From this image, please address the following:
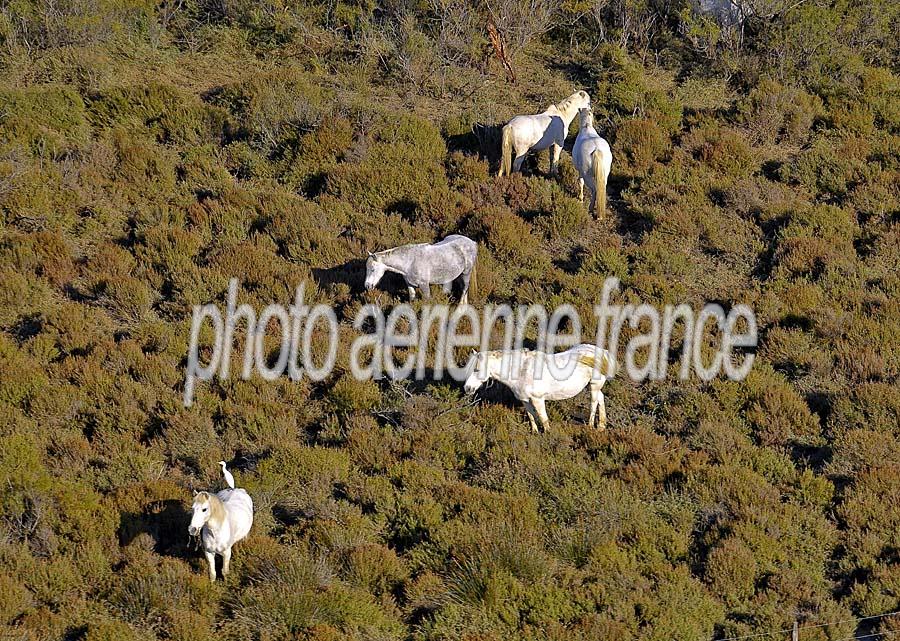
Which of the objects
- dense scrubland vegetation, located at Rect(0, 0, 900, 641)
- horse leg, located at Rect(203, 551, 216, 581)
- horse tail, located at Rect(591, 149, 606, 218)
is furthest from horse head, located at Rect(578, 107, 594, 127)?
horse leg, located at Rect(203, 551, 216, 581)

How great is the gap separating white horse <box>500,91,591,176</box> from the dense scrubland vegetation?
0.52 m

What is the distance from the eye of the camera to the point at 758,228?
13883 mm

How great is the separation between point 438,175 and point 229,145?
11.9ft

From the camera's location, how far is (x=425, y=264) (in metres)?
11.7

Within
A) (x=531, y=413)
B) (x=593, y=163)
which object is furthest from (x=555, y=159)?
(x=531, y=413)

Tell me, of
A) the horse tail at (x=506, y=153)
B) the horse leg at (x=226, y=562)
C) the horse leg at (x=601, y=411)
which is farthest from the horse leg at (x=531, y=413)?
the horse tail at (x=506, y=153)

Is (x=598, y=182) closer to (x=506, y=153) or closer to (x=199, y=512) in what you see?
(x=506, y=153)

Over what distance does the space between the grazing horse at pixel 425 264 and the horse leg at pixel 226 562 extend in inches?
178

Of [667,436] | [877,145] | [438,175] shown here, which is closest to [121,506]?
[667,436]

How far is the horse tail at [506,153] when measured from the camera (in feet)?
47.8

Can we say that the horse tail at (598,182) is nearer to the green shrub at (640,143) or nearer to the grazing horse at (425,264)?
the green shrub at (640,143)

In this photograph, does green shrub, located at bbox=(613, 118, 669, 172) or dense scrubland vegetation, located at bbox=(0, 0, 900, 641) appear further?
green shrub, located at bbox=(613, 118, 669, 172)

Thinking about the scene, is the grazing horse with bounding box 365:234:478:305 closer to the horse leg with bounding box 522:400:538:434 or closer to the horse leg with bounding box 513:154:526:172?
the horse leg with bounding box 522:400:538:434

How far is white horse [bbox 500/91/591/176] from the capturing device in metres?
14.6
